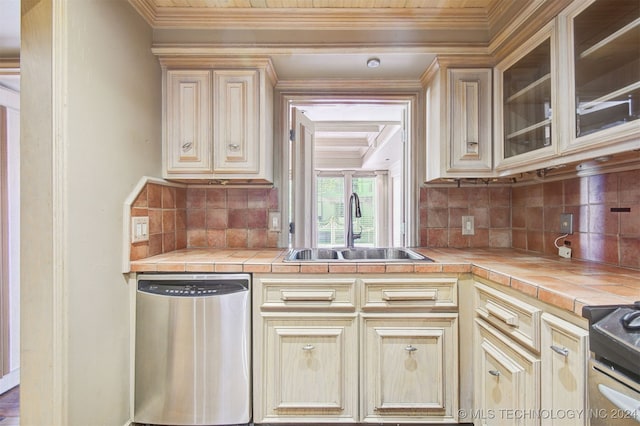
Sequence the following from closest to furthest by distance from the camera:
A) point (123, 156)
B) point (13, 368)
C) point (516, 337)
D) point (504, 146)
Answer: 1. point (516, 337)
2. point (123, 156)
3. point (504, 146)
4. point (13, 368)

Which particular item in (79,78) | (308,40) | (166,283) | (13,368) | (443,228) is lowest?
(13,368)

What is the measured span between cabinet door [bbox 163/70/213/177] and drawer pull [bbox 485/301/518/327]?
1659mm

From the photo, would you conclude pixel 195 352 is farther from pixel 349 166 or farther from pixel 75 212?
pixel 349 166

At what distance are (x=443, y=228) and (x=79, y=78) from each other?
7.23 feet

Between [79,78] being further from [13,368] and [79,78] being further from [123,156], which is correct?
[13,368]

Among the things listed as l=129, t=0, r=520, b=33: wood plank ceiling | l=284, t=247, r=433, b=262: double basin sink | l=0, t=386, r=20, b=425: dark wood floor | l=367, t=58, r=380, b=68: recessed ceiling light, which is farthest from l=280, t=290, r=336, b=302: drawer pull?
l=0, t=386, r=20, b=425: dark wood floor

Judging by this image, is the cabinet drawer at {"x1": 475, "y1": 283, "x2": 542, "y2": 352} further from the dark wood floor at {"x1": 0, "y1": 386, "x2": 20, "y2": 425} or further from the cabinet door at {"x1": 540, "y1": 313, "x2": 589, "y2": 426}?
the dark wood floor at {"x1": 0, "y1": 386, "x2": 20, "y2": 425}

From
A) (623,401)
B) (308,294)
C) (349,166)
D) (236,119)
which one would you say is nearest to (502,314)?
(623,401)

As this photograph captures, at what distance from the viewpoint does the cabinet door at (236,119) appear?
184 cm

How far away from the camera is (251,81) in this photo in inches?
72.7

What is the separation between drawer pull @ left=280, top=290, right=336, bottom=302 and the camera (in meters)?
1.53

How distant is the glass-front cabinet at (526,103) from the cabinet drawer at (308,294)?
3.68 feet

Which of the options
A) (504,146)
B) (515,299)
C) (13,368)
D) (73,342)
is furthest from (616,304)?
(13,368)

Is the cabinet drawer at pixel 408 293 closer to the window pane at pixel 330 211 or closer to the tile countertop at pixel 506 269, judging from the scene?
the tile countertop at pixel 506 269
